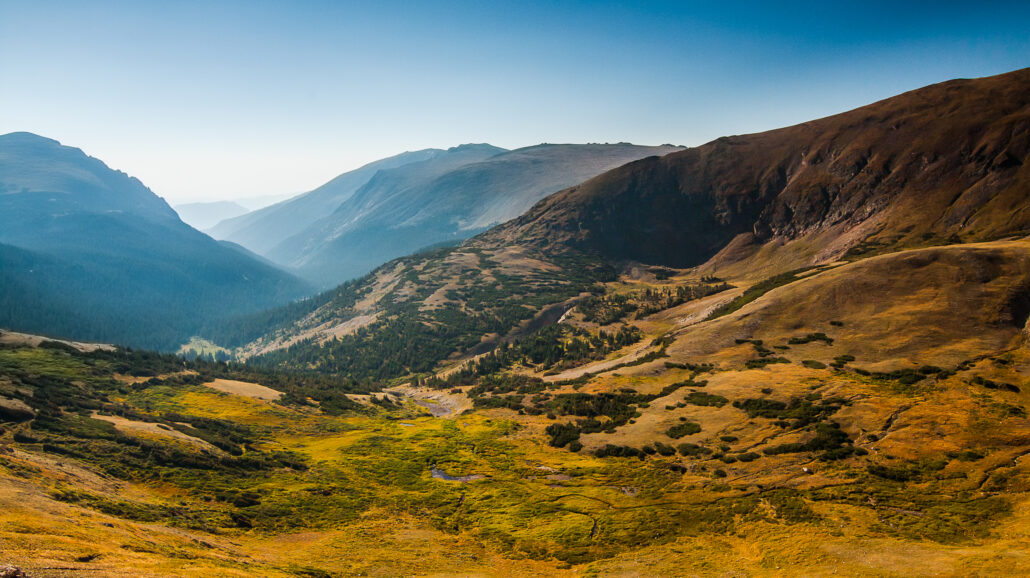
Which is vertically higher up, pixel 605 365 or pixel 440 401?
pixel 605 365

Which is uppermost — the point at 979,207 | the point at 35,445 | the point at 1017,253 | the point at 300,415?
the point at 979,207

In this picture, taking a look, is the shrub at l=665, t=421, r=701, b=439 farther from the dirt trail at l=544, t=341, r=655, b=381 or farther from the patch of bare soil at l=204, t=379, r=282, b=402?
the patch of bare soil at l=204, t=379, r=282, b=402

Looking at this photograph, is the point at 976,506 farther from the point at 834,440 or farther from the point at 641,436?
the point at 641,436

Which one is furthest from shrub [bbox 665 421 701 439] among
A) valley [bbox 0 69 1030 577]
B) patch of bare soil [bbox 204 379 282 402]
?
patch of bare soil [bbox 204 379 282 402]

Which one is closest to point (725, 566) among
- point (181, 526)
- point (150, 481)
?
point (181, 526)

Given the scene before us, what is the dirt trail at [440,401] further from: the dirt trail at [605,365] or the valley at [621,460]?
the dirt trail at [605,365]

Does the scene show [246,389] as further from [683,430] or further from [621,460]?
[683,430]

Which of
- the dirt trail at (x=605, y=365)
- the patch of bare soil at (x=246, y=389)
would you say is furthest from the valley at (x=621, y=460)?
→ the dirt trail at (x=605, y=365)

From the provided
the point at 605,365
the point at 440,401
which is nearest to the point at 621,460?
the point at 605,365

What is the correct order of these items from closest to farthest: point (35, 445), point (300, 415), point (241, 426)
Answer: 1. point (35, 445)
2. point (241, 426)
3. point (300, 415)

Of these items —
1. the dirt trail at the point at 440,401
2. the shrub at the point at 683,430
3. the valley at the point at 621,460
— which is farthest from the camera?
the dirt trail at the point at 440,401

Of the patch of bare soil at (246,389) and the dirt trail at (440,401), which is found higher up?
the patch of bare soil at (246,389)
